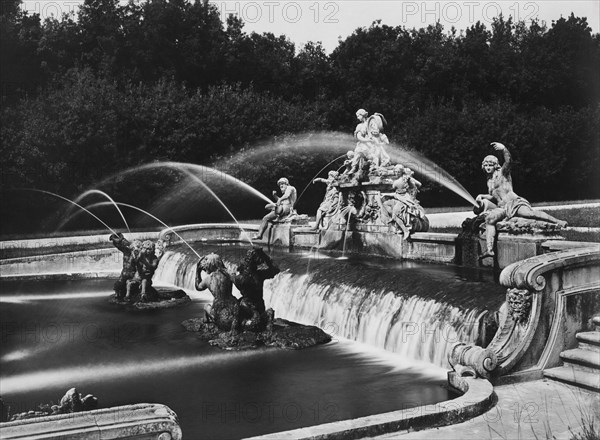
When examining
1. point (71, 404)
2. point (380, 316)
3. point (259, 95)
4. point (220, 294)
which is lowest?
point (380, 316)

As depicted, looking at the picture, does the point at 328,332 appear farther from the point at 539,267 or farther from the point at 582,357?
the point at 582,357

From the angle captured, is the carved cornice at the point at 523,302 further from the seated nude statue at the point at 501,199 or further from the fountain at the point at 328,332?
the seated nude statue at the point at 501,199

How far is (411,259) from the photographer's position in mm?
18703

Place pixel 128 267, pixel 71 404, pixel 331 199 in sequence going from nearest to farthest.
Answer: pixel 71 404 < pixel 128 267 < pixel 331 199

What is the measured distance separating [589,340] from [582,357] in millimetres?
290

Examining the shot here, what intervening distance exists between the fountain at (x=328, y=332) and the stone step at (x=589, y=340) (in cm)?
14

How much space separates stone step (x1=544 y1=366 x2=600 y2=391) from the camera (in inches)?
300

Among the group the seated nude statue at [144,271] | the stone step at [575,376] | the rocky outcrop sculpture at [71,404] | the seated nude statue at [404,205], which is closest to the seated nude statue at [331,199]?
the seated nude statue at [404,205]

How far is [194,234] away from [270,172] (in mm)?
10672

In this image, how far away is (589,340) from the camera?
8211 mm

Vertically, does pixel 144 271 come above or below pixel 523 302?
below

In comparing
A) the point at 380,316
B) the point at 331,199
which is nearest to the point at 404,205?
the point at 331,199

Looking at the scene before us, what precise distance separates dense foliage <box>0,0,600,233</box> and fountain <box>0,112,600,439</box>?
14.7 m

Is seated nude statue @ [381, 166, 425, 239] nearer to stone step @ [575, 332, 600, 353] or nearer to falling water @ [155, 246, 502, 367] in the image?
falling water @ [155, 246, 502, 367]
